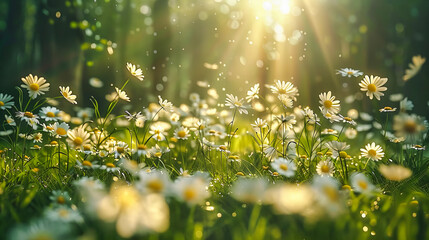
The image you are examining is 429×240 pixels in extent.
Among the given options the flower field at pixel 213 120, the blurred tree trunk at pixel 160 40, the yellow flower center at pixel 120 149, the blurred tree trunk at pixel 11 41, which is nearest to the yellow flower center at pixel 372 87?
the flower field at pixel 213 120

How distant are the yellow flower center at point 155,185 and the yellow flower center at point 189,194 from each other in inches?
2.5

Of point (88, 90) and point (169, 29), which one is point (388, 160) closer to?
point (88, 90)

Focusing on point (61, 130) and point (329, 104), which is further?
point (329, 104)

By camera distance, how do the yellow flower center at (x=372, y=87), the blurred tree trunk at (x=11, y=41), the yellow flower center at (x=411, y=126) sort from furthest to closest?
the blurred tree trunk at (x=11, y=41) < the yellow flower center at (x=372, y=87) < the yellow flower center at (x=411, y=126)

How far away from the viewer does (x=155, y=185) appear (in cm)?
94

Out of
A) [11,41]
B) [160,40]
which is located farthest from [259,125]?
[160,40]

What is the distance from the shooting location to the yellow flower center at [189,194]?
3.05 feet

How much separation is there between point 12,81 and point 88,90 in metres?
1.06

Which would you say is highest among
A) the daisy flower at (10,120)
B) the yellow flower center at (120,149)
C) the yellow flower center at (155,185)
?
the yellow flower center at (155,185)

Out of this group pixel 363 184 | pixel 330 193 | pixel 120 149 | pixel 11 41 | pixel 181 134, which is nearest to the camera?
pixel 330 193

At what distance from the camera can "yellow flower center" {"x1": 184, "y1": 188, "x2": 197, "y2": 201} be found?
93cm

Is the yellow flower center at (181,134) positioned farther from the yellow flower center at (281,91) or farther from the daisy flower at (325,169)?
the daisy flower at (325,169)

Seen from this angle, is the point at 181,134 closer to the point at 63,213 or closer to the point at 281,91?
the point at 281,91

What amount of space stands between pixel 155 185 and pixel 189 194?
91 millimetres
